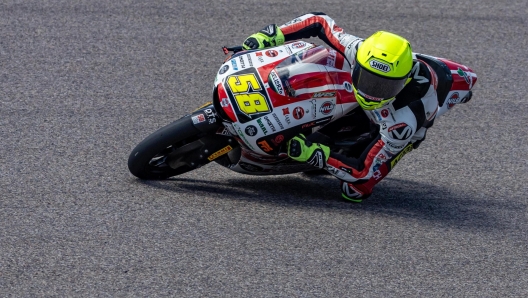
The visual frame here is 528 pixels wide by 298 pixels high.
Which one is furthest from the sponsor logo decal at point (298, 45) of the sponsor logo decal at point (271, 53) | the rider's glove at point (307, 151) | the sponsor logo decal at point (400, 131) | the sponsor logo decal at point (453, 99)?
the sponsor logo decal at point (453, 99)

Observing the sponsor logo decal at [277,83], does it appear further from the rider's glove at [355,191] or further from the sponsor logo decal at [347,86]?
the rider's glove at [355,191]

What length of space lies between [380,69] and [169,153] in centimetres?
159

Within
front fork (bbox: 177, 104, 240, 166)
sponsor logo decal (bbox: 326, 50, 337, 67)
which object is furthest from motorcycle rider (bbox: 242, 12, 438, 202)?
front fork (bbox: 177, 104, 240, 166)

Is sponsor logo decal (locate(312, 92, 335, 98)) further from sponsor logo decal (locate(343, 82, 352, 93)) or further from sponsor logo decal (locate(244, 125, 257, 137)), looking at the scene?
sponsor logo decal (locate(244, 125, 257, 137))

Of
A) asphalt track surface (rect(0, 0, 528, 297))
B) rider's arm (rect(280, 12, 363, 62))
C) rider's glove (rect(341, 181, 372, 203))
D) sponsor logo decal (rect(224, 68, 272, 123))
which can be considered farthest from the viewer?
rider's arm (rect(280, 12, 363, 62))

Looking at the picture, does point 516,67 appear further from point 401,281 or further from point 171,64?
point 401,281

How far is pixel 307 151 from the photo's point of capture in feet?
17.9

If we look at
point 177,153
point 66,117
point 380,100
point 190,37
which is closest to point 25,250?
point 177,153

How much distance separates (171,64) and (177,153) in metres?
2.15

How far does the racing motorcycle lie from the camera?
5344 millimetres

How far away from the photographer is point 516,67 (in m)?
8.16

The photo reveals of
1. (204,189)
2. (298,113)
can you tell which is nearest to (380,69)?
(298,113)

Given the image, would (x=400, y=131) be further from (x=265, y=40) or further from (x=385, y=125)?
(x=265, y=40)

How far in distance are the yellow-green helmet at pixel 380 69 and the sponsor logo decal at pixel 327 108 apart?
209mm
